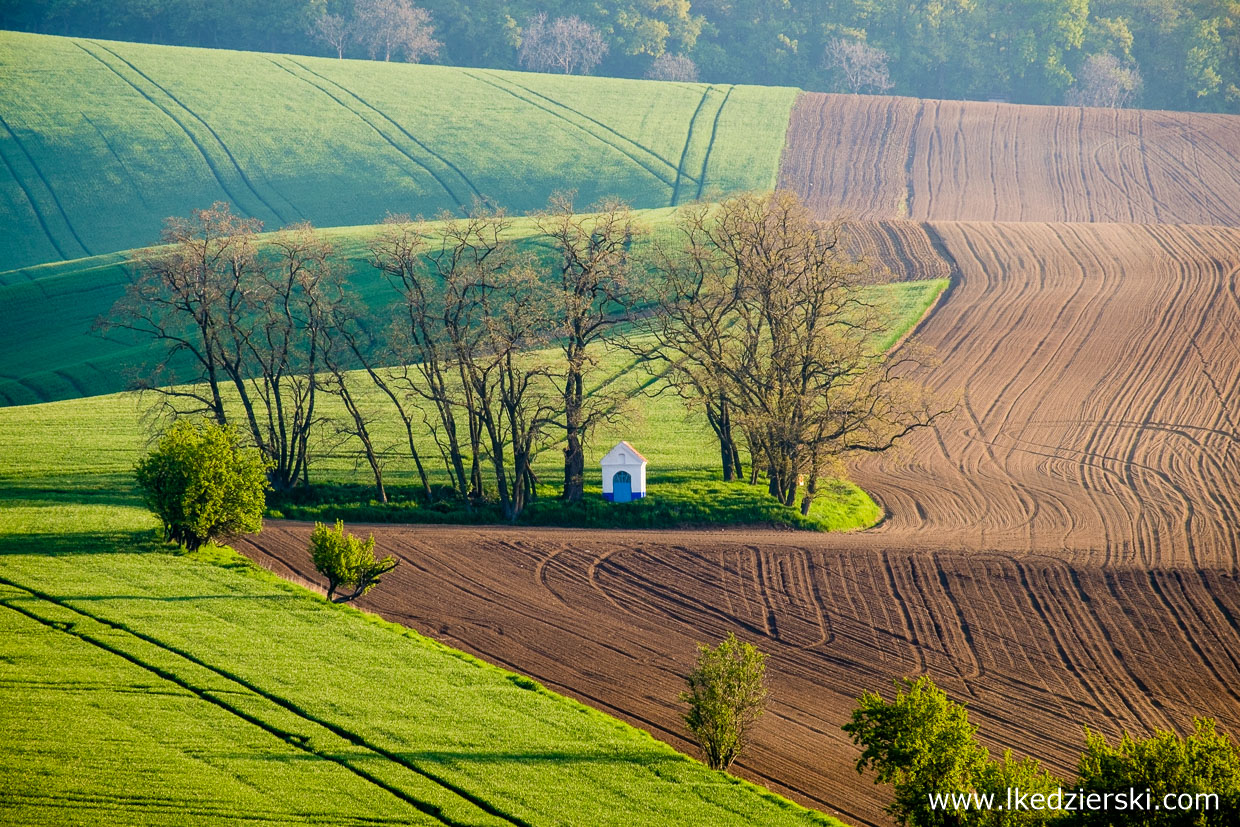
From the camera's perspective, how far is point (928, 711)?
22797mm

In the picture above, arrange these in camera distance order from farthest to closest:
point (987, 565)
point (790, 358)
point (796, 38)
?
point (796, 38) < point (790, 358) < point (987, 565)

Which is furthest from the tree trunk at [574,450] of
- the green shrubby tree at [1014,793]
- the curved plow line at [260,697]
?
the green shrubby tree at [1014,793]

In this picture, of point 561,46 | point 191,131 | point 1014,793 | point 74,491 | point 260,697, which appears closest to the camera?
point 1014,793

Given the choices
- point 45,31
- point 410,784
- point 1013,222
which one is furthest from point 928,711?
point 45,31

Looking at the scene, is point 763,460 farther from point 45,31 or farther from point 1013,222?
point 45,31

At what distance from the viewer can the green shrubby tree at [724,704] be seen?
26.2 metres

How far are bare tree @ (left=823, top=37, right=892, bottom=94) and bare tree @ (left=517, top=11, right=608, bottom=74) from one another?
2912cm

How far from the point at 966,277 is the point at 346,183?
165ft

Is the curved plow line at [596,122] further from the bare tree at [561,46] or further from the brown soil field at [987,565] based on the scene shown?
the brown soil field at [987,565]

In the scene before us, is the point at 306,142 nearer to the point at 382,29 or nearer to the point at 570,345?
the point at 382,29

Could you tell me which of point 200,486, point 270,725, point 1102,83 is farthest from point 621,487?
point 1102,83

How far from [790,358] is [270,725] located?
91.4 ft

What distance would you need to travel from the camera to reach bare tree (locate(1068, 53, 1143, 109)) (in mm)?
135500

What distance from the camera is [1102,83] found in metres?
136
